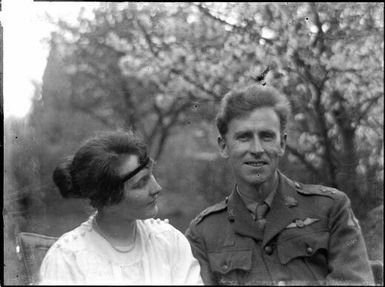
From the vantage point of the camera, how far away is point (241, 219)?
2424 millimetres

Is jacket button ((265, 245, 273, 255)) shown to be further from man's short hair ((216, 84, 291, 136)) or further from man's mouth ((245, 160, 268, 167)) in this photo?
man's short hair ((216, 84, 291, 136))

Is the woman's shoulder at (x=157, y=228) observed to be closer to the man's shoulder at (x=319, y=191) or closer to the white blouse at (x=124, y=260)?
the white blouse at (x=124, y=260)

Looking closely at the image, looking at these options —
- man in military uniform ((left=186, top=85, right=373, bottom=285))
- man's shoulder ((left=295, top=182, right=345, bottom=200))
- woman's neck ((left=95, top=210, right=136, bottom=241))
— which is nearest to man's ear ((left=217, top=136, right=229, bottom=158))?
man in military uniform ((left=186, top=85, right=373, bottom=285))

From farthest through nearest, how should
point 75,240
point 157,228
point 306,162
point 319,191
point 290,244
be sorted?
point 306,162 < point 319,191 < point 290,244 < point 157,228 < point 75,240

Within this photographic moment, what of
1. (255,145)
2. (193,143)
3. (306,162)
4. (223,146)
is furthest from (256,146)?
(306,162)

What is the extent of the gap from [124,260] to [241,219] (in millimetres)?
617

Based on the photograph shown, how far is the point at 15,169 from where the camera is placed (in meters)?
2.33

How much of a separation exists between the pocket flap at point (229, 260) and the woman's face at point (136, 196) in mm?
423

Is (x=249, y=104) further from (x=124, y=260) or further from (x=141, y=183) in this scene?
(x=124, y=260)

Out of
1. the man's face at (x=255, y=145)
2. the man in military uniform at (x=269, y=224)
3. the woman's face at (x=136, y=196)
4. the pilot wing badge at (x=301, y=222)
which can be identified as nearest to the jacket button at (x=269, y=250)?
the man in military uniform at (x=269, y=224)

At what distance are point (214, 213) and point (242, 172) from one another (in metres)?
0.29

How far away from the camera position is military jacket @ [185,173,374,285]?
2.23 metres

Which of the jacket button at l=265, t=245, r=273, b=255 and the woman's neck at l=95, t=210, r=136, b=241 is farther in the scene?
the jacket button at l=265, t=245, r=273, b=255

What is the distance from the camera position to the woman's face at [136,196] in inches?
80.5
